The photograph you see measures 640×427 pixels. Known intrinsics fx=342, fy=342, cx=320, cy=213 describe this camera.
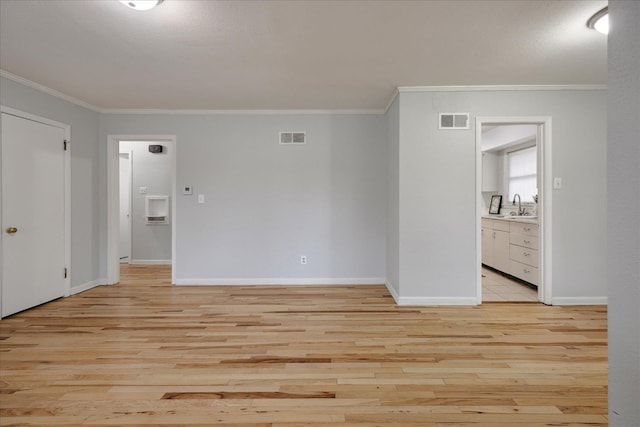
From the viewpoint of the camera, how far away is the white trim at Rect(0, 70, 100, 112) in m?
3.33

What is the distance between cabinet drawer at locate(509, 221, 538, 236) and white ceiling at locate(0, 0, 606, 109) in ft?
6.02

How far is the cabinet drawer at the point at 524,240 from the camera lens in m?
4.50

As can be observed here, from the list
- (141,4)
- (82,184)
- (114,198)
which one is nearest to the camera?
(141,4)

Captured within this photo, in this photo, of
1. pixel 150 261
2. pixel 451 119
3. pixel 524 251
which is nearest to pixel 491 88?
pixel 451 119

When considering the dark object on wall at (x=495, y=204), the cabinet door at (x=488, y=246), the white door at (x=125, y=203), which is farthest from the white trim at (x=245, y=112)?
the dark object on wall at (x=495, y=204)

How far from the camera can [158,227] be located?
21.9 feet

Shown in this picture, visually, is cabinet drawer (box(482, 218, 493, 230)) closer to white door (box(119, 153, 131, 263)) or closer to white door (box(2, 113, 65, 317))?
white door (box(2, 113, 65, 317))

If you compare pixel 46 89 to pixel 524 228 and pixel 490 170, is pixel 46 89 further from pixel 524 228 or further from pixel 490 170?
pixel 490 170

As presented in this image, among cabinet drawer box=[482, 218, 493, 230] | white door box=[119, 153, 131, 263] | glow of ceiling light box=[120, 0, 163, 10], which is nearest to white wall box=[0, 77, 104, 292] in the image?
white door box=[119, 153, 131, 263]

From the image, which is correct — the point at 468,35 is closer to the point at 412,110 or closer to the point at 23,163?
the point at 412,110

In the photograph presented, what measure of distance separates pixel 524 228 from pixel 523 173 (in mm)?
1854

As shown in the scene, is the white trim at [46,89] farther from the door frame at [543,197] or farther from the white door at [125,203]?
the door frame at [543,197]

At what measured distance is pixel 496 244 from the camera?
5656 mm

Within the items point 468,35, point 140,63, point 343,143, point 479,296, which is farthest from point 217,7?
point 479,296
